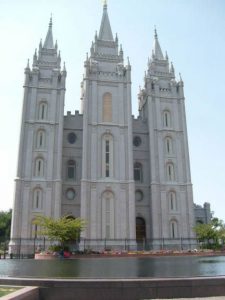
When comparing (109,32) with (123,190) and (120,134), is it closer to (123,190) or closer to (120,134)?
(120,134)

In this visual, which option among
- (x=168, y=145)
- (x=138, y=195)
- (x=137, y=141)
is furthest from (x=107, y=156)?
(x=168, y=145)

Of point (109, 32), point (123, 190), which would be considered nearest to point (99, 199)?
point (123, 190)

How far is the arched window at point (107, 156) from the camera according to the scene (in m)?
44.8

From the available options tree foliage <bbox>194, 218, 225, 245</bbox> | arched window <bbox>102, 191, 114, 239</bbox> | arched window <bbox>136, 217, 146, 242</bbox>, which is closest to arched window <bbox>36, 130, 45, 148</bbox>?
arched window <bbox>102, 191, 114, 239</bbox>

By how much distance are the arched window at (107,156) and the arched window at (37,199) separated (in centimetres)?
Answer: 850

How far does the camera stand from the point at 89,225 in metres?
41.8

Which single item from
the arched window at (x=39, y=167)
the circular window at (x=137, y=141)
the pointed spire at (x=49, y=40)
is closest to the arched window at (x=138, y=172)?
the circular window at (x=137, y=141)

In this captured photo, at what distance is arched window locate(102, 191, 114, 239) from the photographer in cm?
4225

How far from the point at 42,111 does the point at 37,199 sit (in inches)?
478

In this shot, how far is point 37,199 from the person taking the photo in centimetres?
4241

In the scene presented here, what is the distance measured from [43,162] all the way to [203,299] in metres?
36.9

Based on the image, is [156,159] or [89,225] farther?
[156,159]

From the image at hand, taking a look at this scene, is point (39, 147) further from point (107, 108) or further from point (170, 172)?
point (170, 172)

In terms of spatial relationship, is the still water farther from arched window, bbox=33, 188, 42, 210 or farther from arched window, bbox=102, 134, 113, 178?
arched window, bbox=102, 134, 113, 178
